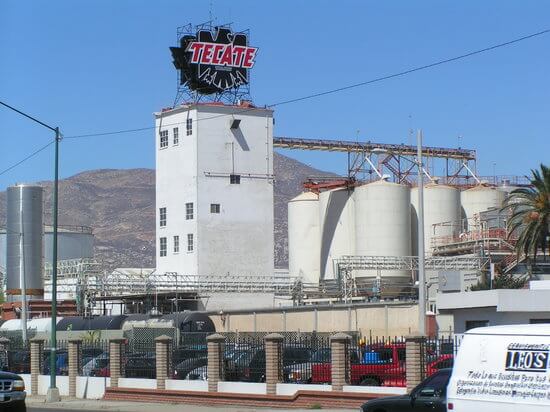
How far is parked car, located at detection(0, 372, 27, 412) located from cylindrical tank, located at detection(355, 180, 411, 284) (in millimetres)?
59845

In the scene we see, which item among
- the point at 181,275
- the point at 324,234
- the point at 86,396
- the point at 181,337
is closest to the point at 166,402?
the point at 86,396

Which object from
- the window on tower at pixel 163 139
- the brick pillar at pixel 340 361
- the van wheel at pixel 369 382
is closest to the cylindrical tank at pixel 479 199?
the window on tower at pixel 163 139

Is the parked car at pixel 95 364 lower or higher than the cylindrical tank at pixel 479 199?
lower

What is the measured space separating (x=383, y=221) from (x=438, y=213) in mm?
7127

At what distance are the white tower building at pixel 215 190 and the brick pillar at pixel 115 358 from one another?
4273cm

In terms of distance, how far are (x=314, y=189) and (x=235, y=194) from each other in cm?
1495

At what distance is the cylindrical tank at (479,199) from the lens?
308 ft

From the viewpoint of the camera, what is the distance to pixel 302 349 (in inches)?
1368

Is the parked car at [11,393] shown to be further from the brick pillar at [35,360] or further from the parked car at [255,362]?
the brick pillar at [35,360]

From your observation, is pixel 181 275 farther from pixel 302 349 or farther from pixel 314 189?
pixel 302 349

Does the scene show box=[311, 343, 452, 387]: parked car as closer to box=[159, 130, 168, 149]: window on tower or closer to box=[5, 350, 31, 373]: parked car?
box=[5, 350, 31, 373]: parked car

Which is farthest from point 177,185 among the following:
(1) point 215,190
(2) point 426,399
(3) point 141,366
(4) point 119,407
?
(2) point 426,399

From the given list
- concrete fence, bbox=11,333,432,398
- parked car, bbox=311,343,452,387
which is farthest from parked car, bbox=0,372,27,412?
parked car, bbox=311,343,452,387

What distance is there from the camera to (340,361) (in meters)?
32.3
